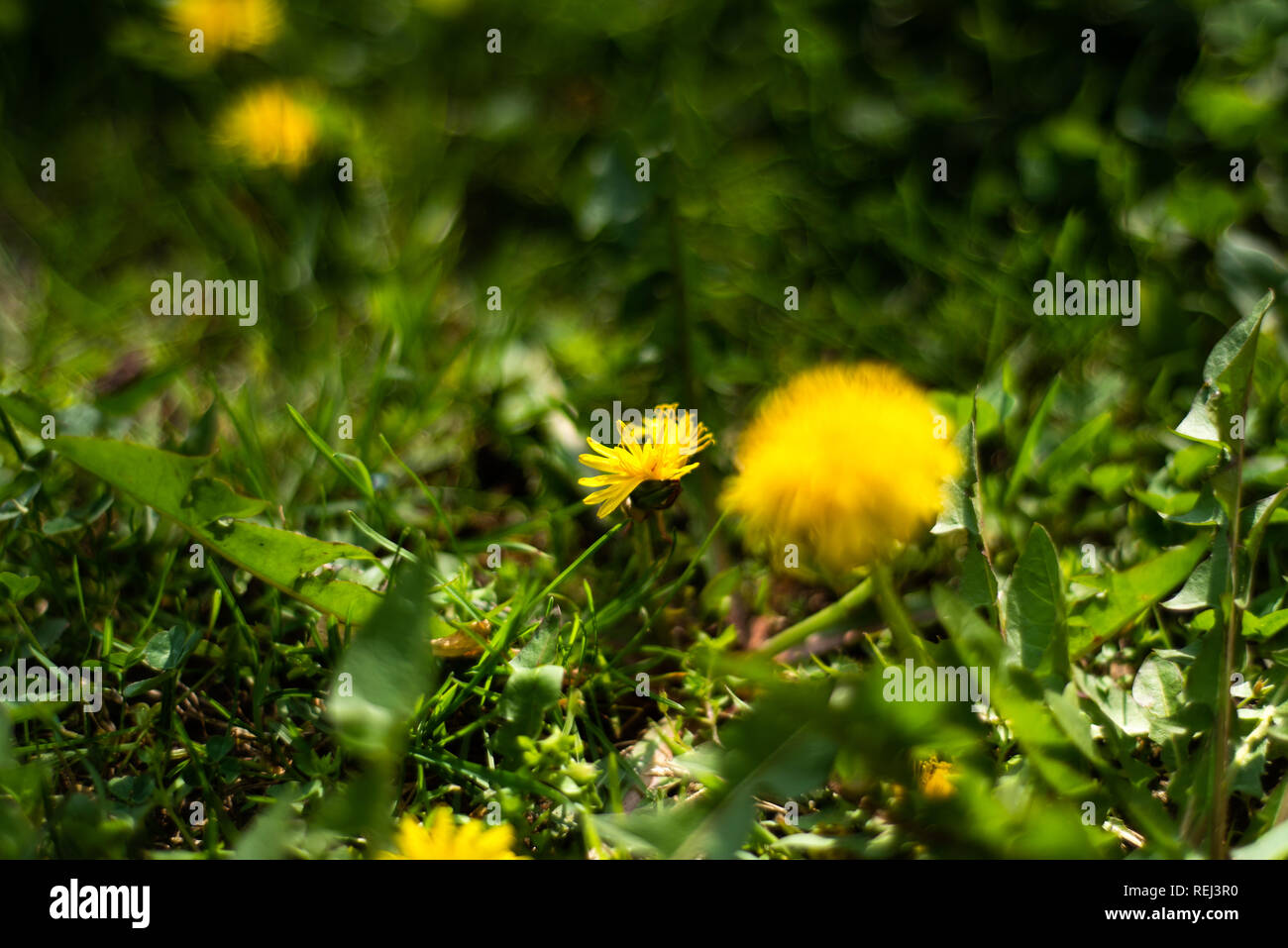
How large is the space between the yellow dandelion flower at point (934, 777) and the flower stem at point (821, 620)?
0.30 meters

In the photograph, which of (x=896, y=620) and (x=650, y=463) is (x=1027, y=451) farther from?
(x=650, y=463)

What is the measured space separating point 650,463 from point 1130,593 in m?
0.75

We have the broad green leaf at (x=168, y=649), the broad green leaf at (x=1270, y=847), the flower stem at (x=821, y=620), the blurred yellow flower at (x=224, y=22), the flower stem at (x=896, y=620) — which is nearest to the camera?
the broad green leaf at (x=1270, y=847)

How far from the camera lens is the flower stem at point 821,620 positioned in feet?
5.20

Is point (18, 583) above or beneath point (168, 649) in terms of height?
above

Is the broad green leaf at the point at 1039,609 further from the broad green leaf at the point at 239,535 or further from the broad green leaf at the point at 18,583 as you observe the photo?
the broad green leaf at the point at 18,583

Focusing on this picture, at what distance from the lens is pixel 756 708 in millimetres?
1186

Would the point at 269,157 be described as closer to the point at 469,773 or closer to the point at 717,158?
the point at 717,158

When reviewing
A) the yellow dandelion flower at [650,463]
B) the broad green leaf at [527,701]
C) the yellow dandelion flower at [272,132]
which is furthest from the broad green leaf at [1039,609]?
the yellow dandelion flower at [272,132]

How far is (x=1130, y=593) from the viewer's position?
1.43 m

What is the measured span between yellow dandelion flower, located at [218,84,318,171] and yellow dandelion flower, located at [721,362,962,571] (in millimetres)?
1754

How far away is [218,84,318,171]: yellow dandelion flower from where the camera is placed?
2502 millimetres

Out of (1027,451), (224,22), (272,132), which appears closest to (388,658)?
(1027,451)
